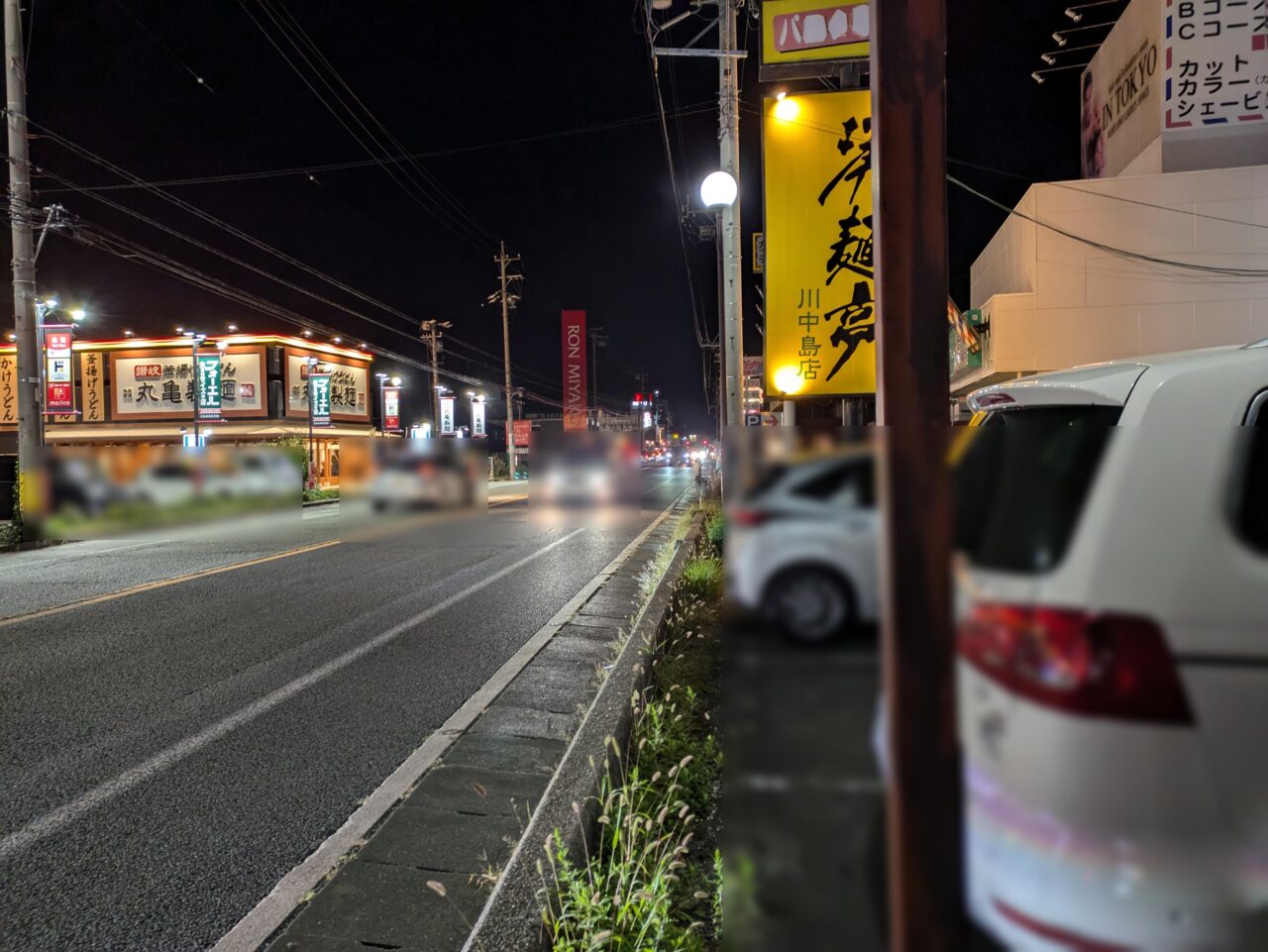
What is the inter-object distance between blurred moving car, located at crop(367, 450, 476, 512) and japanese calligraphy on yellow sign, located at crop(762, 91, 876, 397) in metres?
3.60

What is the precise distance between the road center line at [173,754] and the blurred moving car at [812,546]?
12.4 ft

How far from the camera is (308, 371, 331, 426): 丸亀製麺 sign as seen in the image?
34.0 meters

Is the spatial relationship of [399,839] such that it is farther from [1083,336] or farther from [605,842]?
[1083,336]

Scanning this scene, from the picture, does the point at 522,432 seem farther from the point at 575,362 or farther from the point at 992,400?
the point at 992,400

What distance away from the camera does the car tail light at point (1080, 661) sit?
67cm

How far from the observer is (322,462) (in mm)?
37625

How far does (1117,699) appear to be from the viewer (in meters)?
0.68

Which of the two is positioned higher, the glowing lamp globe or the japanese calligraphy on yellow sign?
the glowing lamp globe

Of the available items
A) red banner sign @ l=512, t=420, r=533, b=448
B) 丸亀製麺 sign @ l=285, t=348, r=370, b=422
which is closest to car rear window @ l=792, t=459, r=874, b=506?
丸亀製麺 sign @ l=285, t=348, r=370, b=422

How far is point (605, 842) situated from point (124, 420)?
43817 millimetres

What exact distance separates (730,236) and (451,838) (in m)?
8.61

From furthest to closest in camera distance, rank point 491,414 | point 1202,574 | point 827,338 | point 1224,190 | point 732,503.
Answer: point 491,414 → point 1224,190 → point 827,338 → point 732,503 → point 1202,574

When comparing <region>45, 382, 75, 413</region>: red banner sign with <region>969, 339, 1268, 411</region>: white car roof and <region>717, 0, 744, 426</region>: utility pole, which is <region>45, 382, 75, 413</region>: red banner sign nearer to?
<region>717, 0, 744, 426</region>: utility pole

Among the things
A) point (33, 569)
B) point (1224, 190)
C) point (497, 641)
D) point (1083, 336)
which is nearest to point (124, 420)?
point (33, 569)
